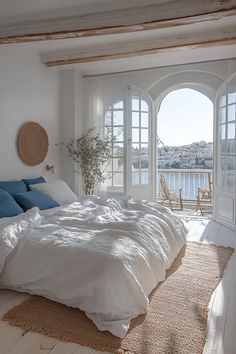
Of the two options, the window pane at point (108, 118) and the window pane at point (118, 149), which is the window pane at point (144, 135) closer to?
the window pane at point (118, 149)

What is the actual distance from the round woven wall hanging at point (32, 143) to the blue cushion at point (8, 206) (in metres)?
1.18

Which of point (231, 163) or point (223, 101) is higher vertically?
point (223, 101)

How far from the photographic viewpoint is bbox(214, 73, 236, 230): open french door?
15.8 ft

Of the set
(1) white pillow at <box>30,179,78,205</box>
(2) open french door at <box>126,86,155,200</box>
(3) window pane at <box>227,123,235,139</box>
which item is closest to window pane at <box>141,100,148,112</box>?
(2) open french door at <box>126,86,155,200</box>

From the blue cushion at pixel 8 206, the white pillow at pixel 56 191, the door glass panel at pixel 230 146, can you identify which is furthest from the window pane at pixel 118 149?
the blue cushion at pixel 8 206

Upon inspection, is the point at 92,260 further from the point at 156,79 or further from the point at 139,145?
the point at 156,79

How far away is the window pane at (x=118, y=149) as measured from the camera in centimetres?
566

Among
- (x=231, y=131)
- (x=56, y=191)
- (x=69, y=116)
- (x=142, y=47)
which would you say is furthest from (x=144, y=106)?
(x=56, y=191)

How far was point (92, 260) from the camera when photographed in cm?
223

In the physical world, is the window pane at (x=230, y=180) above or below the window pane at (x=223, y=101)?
below

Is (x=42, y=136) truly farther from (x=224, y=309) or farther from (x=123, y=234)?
(x=224, y=309)

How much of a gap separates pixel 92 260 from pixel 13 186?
2.08 metres

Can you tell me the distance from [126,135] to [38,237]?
3.36 m

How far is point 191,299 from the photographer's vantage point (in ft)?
8.25
